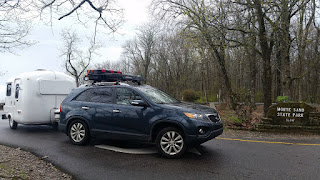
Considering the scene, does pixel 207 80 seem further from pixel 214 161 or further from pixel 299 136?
pixel 214 161

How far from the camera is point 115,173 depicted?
463cm

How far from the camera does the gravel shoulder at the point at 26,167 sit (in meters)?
4.30

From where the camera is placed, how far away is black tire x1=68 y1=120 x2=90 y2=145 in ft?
22.0

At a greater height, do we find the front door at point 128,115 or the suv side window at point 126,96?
the suv side window at point 126,96

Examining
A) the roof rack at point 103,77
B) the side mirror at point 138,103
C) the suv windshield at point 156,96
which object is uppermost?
the roof rack at point 103,77

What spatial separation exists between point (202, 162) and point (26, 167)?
12.0 ft

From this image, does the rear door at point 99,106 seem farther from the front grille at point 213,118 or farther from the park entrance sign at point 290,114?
the park entrance sign at point 290,114

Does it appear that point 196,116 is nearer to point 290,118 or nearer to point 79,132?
point 79,132

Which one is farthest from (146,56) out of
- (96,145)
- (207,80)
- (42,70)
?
(96,145)

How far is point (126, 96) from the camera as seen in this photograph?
20.7 feet

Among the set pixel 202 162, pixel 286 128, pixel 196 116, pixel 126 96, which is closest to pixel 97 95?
pixel 126 96

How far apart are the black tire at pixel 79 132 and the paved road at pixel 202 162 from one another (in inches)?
7.2

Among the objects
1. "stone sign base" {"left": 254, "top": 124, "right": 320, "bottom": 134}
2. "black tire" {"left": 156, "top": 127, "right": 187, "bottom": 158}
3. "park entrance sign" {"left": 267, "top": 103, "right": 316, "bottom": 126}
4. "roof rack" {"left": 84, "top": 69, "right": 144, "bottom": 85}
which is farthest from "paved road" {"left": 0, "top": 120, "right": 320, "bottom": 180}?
"park entrance sign" {"left": 267, "top": 103, "right": 316, "bottom": 126}

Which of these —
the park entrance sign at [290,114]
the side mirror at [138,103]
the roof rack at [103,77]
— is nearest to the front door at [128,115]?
the side mirror at [138,103]
